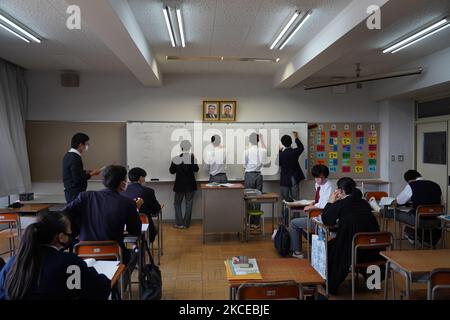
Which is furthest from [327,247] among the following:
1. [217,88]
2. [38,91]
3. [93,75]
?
[38,91]

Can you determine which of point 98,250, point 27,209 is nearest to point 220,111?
point 27,209

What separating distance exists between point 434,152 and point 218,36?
4.78m

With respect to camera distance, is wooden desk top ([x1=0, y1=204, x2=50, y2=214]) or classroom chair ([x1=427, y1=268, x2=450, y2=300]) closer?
classroom chair ([x1=427, y1=268, x2=450, y2=300])

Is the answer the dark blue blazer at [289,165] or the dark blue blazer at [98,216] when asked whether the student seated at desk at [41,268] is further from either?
the dark blue blazer at [289,165]

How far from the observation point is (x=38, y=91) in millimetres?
6301

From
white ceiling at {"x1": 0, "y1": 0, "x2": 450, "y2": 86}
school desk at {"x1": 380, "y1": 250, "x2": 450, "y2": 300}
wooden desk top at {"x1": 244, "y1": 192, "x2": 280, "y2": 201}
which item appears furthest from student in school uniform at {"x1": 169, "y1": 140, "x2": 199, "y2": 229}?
school desk at {"x1": 380, "y1": 250, "x2": 450, "y2": 300}

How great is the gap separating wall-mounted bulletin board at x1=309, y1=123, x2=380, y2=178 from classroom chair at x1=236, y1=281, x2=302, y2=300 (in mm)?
5290

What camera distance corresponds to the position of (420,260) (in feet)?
7.87

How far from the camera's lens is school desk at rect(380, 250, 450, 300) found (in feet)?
7.30

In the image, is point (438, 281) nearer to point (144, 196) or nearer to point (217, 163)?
point (144, 196)

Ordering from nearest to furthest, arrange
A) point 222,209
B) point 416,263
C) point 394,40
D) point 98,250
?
point 416,263, point 98,250, point 394,40, point 222,209

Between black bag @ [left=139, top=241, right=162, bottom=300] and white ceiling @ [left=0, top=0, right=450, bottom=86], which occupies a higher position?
white ceiling @ [left=0, top=0, right=450, bottom=86]

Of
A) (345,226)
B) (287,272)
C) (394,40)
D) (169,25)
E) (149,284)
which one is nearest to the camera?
(287,272)

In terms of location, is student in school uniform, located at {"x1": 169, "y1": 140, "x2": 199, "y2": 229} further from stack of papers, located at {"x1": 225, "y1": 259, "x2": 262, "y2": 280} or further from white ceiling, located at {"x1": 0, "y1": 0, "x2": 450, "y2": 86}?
stack of papers, located at {"x1": 225, "y1": 259, "x2": 262, "y2": 280}
